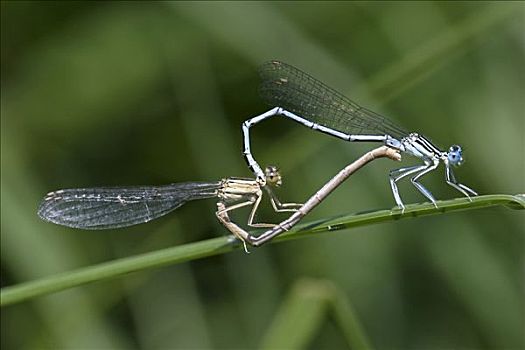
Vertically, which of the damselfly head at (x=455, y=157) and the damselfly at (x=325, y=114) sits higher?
the damselfly at (x=325, y=114)

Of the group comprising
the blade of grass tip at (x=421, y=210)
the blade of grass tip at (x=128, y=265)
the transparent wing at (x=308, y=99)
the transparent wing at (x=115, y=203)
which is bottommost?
the blade of grass tip at (x=421, y=210)

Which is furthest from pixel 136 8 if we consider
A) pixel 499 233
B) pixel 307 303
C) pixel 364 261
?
pixel 307 303

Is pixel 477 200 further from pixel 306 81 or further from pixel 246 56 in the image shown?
pixel 246 56

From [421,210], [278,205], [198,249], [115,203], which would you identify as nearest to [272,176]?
[278,205]

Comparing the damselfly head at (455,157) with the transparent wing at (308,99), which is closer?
the damselfly head at (455,157)

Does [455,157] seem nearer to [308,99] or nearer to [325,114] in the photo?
[325,114]

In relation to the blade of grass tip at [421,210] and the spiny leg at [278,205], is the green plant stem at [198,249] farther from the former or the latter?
the spiny leg at [278,205]

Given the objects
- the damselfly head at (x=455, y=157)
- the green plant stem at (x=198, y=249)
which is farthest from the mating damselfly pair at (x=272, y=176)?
the green plant stem at (x=198, y=249)

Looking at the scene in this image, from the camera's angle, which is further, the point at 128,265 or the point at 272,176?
the point at 272,176
